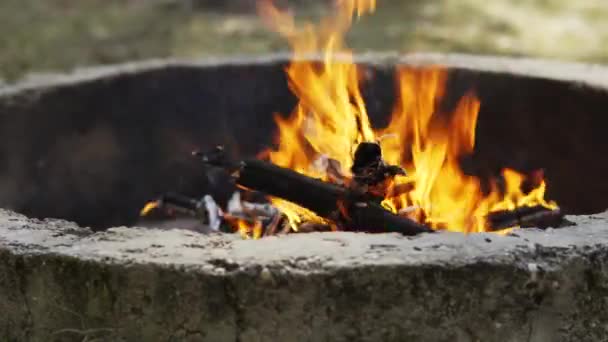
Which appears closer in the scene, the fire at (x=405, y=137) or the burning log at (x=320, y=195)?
the burning log at (x=320, y=195)

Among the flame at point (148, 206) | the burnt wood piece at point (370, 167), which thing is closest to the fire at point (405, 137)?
the burnt wood piece at point (370, 167)

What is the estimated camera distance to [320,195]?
2484 mm

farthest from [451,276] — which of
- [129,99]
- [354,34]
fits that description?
[354,34]

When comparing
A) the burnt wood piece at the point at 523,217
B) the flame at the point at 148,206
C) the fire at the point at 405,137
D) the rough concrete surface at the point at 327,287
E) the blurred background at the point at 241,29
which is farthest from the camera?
the blurred background at the point at 241,29

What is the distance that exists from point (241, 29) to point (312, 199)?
23.0 ft

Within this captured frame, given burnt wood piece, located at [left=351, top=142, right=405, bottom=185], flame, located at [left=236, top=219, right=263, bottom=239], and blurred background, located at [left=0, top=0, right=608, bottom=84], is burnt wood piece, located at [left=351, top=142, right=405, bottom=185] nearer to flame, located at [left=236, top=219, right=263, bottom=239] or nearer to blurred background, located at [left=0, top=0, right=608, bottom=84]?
flame, located at [left=236, top=219, right=263, bottom=239]

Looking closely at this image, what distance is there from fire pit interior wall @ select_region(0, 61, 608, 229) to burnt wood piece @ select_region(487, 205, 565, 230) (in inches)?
30.4

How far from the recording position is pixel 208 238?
2.07 m

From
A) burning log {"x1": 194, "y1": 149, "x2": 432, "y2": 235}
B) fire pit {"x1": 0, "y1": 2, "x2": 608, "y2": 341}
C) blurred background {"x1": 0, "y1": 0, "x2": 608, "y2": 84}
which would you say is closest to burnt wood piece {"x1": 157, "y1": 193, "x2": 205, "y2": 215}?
fire pit {"x1": 0, "y1": 2, "x2": 608, "y2": 341}

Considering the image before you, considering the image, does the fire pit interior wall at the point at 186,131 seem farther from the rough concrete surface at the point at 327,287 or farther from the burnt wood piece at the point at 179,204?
the rough concrete surface at the point at 327,287

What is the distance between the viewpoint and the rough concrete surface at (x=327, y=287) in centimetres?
187

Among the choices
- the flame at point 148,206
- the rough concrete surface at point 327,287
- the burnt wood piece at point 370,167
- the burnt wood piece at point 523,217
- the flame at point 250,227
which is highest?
the burnt wood piece at point 370,167

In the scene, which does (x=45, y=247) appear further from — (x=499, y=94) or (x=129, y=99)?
(x=499, y=94)

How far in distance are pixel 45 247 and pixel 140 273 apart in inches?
11.8
